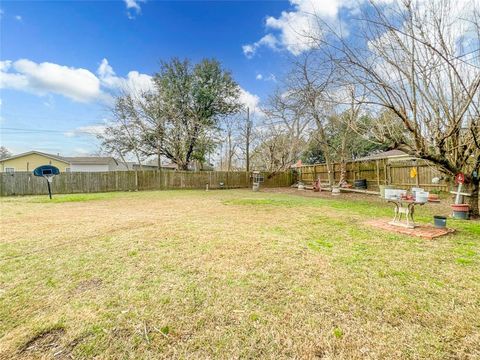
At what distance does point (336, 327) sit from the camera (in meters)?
1.57

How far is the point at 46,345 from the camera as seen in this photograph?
4.66 feet

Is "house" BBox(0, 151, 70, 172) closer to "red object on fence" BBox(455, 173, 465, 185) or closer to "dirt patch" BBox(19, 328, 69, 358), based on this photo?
"dirt patch" BBox(19, 328, 69, 358)

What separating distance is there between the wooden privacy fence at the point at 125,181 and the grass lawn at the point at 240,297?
11205 millimetres

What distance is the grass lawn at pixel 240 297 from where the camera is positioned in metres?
1.41

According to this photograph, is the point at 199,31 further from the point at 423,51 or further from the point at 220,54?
the point at 423,51

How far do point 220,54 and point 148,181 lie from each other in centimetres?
977

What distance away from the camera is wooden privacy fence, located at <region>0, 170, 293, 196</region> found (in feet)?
40.6

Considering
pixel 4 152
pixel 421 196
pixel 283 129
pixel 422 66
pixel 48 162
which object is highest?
pixel 4 152

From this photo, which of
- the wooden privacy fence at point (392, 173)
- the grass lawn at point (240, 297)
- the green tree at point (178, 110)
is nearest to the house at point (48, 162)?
Answer: the green tree at point (178, 110)

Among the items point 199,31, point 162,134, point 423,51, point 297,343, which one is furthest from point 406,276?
point 162,134

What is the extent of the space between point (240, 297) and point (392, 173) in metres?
11.1

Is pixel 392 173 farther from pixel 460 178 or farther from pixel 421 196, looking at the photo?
pixel 421 196

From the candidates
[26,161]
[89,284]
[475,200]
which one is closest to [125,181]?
[89,284]

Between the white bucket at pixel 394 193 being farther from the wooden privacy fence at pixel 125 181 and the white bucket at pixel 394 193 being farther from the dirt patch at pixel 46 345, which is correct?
the wooden privacy fence at pixel 125 181
